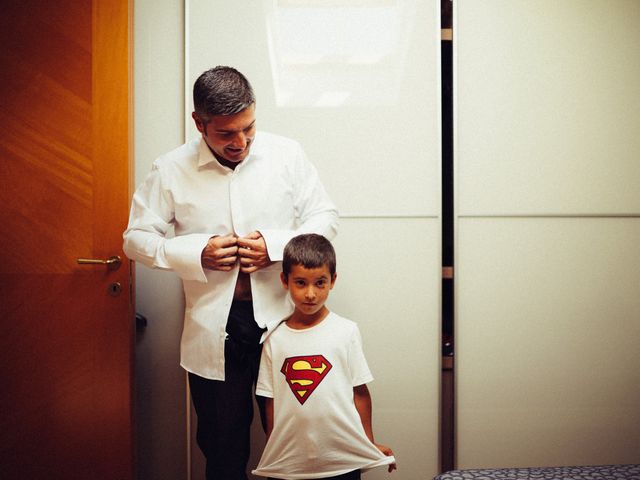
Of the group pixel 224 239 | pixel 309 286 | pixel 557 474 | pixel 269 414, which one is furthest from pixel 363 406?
pixel 224 239

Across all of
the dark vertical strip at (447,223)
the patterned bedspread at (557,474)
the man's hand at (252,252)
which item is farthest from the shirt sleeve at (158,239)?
the dark vertical strip at (447,223)

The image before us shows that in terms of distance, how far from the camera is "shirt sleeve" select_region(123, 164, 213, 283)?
1607 millimetres

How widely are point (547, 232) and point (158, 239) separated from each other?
1559 mm

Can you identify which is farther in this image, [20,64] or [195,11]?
[195,11]

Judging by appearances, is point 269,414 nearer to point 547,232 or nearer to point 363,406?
point 363,406

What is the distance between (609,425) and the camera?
2.22 metres

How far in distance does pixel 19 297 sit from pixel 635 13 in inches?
108

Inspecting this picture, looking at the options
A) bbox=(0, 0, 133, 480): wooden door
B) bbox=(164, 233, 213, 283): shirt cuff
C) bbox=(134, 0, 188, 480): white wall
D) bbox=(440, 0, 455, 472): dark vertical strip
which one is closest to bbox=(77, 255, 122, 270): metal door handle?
bbox=(0, 0, 133, 480): wooden door

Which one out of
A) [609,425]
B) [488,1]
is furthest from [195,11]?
[609,425]

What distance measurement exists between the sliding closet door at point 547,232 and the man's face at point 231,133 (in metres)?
0.98

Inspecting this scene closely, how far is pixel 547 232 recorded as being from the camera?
2.21m

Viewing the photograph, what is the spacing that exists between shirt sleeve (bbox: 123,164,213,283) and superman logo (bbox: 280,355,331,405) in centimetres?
39

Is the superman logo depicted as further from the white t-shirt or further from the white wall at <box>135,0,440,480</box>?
the white wall at <box>135,0,440,480</box>

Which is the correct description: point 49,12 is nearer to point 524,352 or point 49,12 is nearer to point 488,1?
point 488,1
